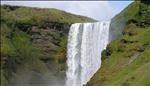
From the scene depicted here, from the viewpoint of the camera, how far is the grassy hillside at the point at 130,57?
2618 inches

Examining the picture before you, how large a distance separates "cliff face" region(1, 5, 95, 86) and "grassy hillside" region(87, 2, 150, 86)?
7760cm

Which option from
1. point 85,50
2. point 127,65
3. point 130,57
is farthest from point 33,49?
point 127,65

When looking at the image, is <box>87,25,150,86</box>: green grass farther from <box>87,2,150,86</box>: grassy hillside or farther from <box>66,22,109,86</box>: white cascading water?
<box>66,22,109,86</box>: white cascading water

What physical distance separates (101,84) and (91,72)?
136ft

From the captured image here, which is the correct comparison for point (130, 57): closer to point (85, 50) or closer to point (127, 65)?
point (127, 65)

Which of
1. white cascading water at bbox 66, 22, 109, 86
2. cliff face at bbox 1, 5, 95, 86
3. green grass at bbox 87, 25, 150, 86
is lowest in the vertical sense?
cliff face at bbox 1, 5, 95, 86

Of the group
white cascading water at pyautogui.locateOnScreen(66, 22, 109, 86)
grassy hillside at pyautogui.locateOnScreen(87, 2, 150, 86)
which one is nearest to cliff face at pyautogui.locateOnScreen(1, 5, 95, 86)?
white cascading water at pyautogui.locateOnScreen(66, 22, 109, 86)

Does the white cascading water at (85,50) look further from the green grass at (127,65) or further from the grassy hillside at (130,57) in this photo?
the green grass at (127,65)

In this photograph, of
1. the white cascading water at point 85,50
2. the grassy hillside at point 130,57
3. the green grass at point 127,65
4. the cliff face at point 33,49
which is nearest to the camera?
the green grass at point 127,65

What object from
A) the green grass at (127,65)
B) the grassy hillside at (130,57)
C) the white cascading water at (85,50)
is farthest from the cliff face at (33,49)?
the green grass at (127,65)

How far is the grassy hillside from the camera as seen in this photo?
218 ft

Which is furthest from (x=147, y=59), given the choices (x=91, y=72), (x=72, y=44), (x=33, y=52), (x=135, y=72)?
(x=33, y=52)

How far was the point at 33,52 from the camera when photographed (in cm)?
17812

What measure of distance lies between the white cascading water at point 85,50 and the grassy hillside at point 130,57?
16539mm
